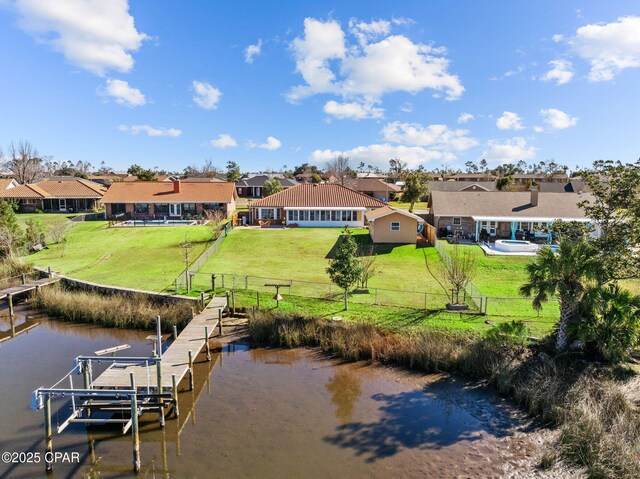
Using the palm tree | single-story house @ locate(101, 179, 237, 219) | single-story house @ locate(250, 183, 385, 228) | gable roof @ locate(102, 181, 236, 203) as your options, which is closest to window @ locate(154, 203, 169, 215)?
single-story house @ locate(101, 179, 237, 219)

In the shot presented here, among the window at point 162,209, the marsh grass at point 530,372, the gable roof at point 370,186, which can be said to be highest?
the gable roof at point 370,186

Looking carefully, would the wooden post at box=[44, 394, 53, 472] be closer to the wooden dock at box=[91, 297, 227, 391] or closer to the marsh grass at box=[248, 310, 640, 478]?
the wooden dock at box=[91, 297, 227, 391]

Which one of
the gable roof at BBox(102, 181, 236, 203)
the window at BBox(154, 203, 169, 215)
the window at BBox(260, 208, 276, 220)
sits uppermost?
the gable roof at BBox(102, 181, 236, 203)

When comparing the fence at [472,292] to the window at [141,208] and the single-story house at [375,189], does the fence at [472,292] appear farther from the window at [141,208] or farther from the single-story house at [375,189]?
the single-story house at [375,189]

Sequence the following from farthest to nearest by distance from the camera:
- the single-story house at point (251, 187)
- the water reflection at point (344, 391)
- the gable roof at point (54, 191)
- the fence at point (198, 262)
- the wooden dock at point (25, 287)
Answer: the single-story house at point (251, 187), the gable roof at point (54, 191), the fence at point (198, 262), the wooden dock at point (25, 287), the water reflection at point (344, 391)

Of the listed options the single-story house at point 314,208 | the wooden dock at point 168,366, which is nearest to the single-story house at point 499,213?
the single-story house at point 314,208

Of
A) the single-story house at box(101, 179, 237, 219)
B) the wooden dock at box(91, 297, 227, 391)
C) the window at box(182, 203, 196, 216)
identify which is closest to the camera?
the wooden dock at box(91, 297, 227, 391)

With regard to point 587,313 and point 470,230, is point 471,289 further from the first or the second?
point 470,230

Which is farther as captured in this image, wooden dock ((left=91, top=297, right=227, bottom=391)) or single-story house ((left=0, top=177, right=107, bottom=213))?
single-story house ((left=0, top=177, right=107, bottom=213))
